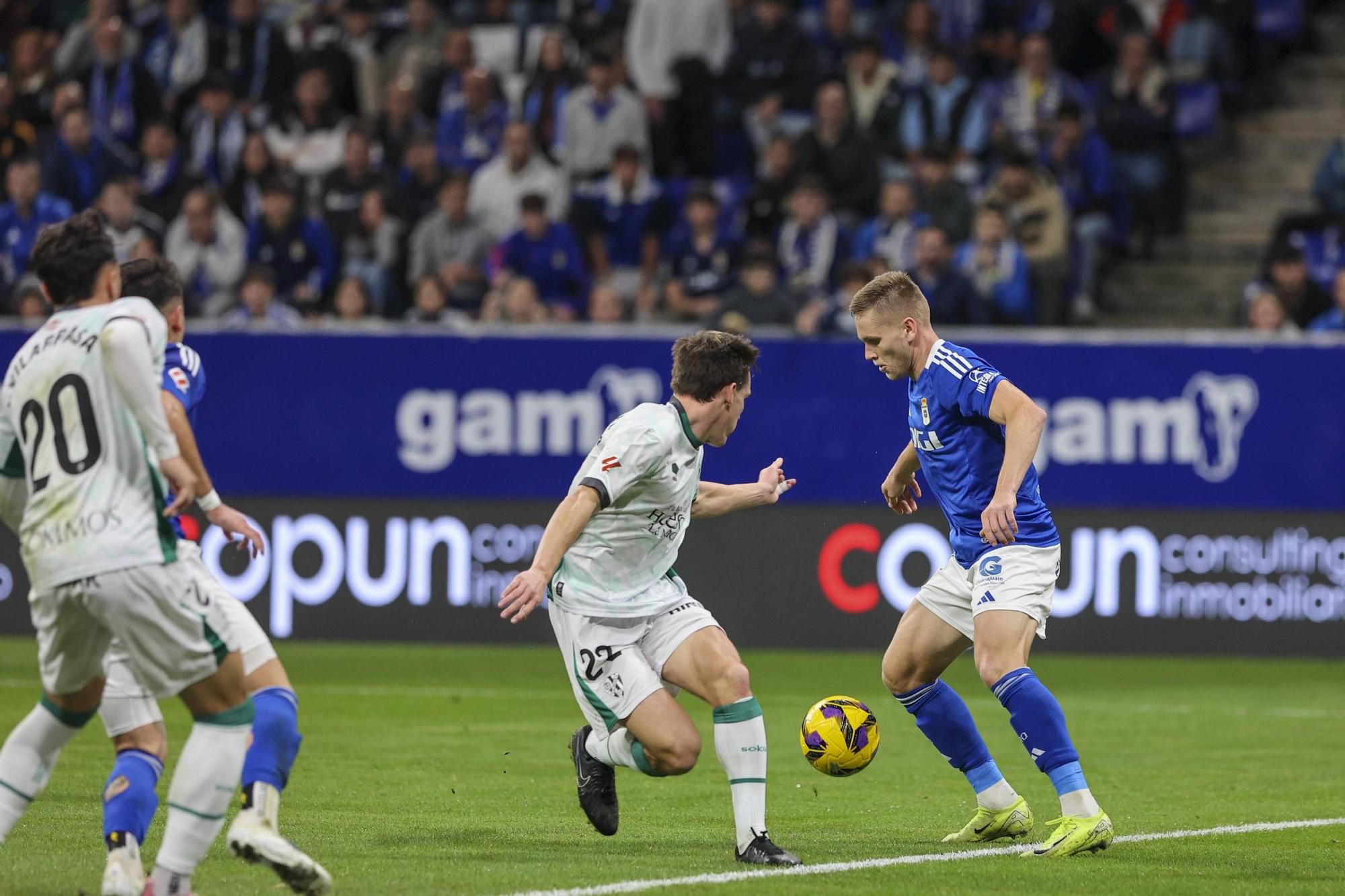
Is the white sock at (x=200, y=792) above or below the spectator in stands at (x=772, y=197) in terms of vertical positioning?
below

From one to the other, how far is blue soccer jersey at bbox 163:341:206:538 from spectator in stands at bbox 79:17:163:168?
12.9 metres

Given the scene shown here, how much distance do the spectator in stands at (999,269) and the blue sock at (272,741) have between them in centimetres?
1047

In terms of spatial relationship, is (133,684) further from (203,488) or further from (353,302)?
(353,302)

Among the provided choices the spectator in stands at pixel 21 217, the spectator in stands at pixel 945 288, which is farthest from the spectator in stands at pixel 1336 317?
the spectator in stands at pixel 21 217

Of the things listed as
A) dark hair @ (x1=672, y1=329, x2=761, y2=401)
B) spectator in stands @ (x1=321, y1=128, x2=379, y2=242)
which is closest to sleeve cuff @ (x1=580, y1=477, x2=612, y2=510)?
dark hair @ (x1=672, y1=329, x2=761, y2=401)

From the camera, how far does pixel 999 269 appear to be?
52.9 feet

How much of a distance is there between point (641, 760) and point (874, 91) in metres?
11.8

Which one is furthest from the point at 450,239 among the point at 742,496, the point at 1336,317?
the point at 742,496

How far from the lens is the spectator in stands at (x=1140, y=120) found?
1819 cm

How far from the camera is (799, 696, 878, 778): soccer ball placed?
7746mm

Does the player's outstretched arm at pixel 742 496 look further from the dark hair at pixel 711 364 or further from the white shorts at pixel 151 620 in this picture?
the white shorts at pixel 151 620

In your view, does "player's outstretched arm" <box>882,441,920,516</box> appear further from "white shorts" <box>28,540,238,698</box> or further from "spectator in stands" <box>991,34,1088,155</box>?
"spectator in stands" <box>991,34,1088,155</box>

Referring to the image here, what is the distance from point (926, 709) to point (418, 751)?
3345 mm

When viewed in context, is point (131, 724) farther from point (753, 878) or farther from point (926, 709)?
point (926, 709)
